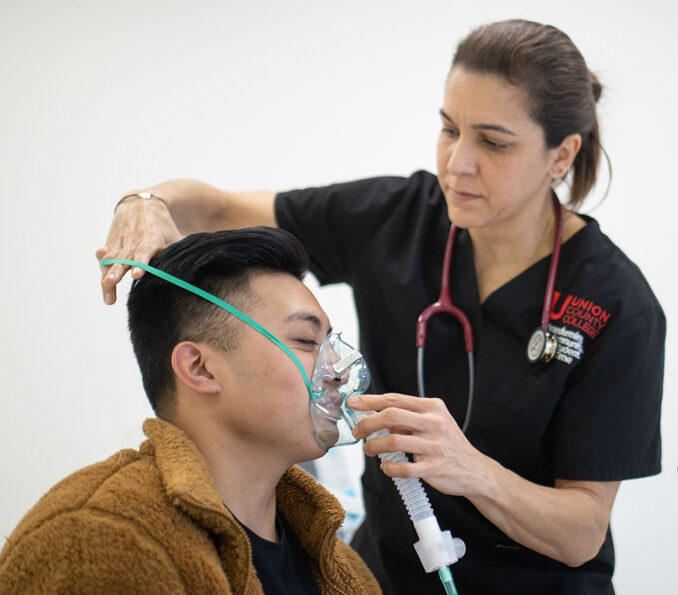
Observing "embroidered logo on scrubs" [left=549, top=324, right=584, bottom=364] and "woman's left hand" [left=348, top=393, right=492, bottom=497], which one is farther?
"embroidered logo on scrubs" [left=549, top=324, right=584, bottom=364]

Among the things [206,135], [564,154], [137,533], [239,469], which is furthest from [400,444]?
[206,135]

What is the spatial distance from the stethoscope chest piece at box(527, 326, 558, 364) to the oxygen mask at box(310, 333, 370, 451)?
399mm

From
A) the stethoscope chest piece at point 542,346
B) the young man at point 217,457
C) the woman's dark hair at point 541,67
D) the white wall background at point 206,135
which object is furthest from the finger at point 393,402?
the white wall background at point 206,135

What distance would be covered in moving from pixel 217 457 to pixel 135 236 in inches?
16.9

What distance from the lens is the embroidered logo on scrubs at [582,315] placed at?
143 cm

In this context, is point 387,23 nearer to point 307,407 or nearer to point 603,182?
point 603,182

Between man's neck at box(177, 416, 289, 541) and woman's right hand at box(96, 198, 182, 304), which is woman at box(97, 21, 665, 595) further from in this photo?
man's neck at box(177, 416, 289, 541)

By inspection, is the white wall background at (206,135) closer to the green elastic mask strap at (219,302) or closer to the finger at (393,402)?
the green elastic mask strap at (219,302)

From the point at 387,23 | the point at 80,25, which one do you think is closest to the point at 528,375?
the point at 387,23

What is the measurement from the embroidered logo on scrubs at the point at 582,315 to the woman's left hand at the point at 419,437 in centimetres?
42

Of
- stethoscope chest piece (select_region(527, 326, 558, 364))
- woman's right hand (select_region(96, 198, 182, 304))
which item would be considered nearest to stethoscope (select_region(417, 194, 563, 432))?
stethoscope chest piece (select_region(527, 326, 558, 364))

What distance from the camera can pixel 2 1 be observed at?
7.68 ft

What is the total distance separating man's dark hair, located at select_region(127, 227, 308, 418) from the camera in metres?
1.23

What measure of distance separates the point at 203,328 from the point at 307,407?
0.22 metres
